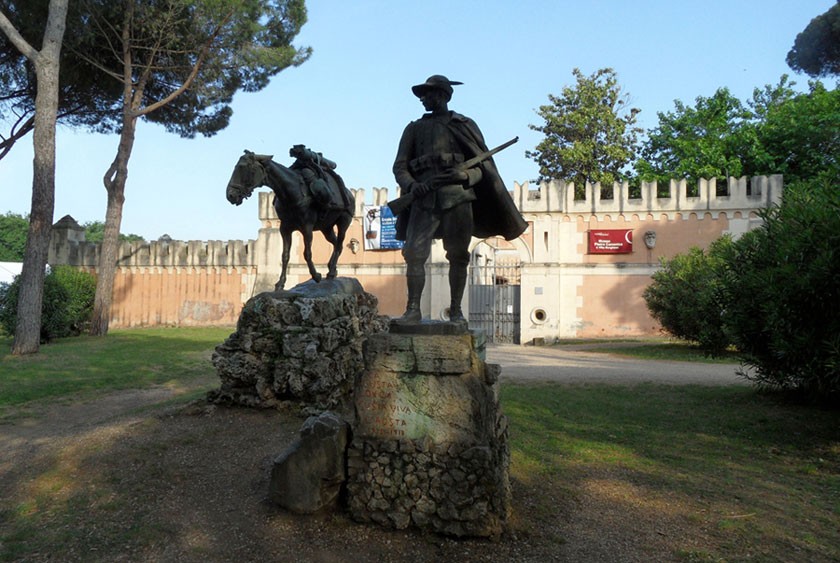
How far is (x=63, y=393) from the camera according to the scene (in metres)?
9.73

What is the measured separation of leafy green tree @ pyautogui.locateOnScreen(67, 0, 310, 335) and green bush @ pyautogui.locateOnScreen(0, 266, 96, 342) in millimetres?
1082

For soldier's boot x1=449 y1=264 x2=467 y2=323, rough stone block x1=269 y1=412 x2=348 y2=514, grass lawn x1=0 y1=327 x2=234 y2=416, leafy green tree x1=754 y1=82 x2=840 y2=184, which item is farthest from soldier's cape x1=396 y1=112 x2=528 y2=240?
leafy green tree x1=754 y1=82 x2=840 y2=184

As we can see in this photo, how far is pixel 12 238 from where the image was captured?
55656mm

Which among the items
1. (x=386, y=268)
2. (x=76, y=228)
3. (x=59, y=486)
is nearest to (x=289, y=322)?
(x=59, y=486)

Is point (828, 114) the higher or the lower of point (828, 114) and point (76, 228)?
the higher

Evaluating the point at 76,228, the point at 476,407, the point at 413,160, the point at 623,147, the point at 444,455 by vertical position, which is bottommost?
the point at 444,455

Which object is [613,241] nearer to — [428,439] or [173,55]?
[173,55]

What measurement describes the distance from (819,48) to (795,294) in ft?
72.2

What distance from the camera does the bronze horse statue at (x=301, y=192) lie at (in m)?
7.07

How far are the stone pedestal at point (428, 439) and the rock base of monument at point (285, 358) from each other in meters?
2.72

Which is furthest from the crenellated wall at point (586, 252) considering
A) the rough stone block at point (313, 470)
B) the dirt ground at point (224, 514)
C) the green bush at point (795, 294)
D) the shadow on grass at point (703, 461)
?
the rough stone block at point (313, 470)

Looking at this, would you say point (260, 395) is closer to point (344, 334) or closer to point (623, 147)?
point (344, 334)

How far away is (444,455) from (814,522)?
2762 mm

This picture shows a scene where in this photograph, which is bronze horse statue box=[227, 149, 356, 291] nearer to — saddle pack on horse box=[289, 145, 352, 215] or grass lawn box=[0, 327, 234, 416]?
saddle pack on horse box=[289, 145, 352, 215]
